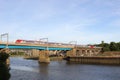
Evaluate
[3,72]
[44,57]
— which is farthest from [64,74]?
[44,57]

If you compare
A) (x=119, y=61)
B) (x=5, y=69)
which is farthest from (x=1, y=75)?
(x=119, y=61)

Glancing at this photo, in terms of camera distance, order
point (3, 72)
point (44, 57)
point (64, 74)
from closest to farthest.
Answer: point (3, 72)
point (64, 74)
point (44, 57)

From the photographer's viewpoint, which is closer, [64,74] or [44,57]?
[64,74]

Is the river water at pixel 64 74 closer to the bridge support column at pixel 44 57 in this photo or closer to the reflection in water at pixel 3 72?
the reflection in water at pixel 3 72

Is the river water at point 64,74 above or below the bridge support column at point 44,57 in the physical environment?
below

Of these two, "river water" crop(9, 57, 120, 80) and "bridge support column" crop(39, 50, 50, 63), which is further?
"bridge support column" crop(39, 50, 50, 63)

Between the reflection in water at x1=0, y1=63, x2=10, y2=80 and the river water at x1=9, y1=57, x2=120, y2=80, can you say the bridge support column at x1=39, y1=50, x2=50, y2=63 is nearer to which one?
the river water at x1=9, y1=57, x2=120, y2=80

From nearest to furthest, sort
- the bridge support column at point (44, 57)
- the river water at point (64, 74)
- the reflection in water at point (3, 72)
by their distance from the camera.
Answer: the reflection in water at point (3, 72)
the river water at point (64, 74)
the bridge support column at point (44, 57)

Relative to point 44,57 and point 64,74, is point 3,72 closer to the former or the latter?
point 64,74

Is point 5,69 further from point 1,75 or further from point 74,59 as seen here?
point 74,59

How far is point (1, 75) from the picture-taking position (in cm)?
3681

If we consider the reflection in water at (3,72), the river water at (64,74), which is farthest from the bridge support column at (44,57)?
the reflection in water at (3,72)

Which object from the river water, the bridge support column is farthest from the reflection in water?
the bridge support column

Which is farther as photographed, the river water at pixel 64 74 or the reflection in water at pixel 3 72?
the river water at pixel 64 74
